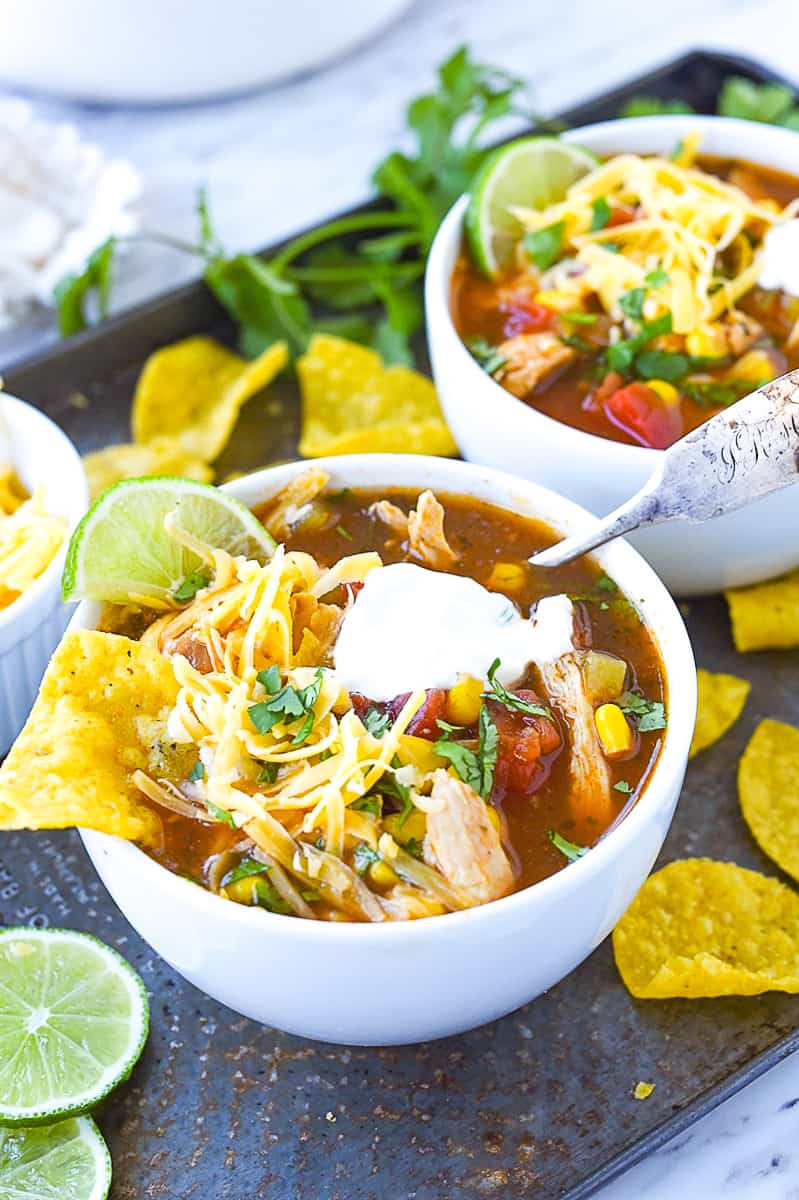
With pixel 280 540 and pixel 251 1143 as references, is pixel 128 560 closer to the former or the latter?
pixel 280 540

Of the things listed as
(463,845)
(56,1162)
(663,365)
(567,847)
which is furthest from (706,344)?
(56,1162)

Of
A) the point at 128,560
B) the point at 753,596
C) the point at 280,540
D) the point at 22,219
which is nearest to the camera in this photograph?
the point at 128,560

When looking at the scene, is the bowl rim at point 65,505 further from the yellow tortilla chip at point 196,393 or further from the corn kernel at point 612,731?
the corn kernel at point 612,731

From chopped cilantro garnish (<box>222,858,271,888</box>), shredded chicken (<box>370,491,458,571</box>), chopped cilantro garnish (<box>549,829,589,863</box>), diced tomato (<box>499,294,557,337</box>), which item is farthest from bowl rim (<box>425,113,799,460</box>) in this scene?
chopped cilantro garnish (<box>222,858,271,888</box>)

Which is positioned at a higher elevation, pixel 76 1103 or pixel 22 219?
pixel 22 219

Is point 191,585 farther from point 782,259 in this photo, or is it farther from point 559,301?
point 782,259

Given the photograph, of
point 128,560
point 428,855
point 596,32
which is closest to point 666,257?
point 128,560

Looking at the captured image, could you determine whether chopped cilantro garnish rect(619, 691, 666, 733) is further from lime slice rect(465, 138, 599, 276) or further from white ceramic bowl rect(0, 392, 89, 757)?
lime slice rect(465, 138, 599, 276)

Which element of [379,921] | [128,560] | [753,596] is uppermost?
[128,560]
